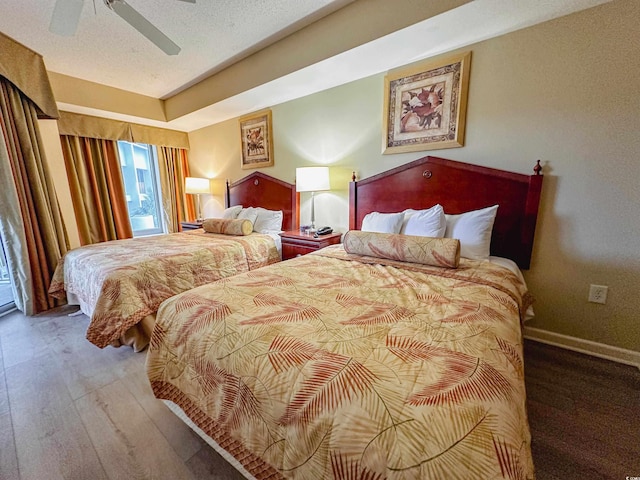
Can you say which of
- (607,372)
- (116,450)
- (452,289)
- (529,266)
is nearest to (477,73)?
(529,266)

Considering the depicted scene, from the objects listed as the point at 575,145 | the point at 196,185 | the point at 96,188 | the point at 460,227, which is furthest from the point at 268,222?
the point at 575,145

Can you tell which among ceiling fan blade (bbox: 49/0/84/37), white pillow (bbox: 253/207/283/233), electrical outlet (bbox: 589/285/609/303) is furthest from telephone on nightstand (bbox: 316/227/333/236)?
ceiling fan blade (bbox: 49/0/84/37)

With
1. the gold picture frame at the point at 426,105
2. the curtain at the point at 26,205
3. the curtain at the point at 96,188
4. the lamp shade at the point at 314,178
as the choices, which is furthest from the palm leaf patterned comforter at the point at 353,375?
the curtain at the point at 96,188

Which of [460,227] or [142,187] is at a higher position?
[142,187]

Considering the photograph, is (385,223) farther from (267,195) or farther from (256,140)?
(256,140)

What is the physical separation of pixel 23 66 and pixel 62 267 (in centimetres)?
193

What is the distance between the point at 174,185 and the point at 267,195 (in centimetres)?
209

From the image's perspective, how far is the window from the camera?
13.4 feet

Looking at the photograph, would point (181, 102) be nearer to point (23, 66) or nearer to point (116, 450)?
point (23, 66)

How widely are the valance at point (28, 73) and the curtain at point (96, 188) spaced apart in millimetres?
772

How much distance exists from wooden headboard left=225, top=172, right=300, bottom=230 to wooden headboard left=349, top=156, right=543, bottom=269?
1074 mm

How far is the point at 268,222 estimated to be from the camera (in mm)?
3211

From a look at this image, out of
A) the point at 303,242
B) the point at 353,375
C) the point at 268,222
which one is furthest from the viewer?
the point at 268,222

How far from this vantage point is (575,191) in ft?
5.70
